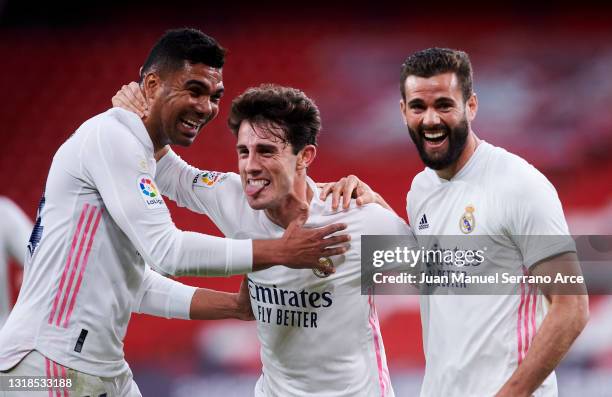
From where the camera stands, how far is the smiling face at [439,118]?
2846 mm

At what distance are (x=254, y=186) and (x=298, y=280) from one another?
40 centimetres

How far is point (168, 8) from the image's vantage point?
21.7 feet

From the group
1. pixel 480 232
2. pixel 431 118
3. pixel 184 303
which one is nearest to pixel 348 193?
pixel 431 118

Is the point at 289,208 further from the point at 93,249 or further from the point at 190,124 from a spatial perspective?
the point at 93,249

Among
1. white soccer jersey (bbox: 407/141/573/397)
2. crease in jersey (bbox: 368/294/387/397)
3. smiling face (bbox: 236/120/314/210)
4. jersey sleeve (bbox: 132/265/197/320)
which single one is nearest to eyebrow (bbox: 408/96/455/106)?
white soccer jersey (bbox: 407/141/573/397)

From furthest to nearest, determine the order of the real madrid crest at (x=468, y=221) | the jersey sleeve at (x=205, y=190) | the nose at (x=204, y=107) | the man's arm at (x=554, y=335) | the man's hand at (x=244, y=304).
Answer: the man's hand at (x=244, y=304)
the jersey sleeve at (x=205, y=190)
the nose at (x=204, y=107)
the real madrid crest at (x=468, y=221)
the man's arm at (x=554, y=335)

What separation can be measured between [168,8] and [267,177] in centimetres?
412

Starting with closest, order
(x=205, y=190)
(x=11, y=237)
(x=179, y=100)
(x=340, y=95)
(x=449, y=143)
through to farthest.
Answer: (x=449, y=143), (x=179, y=100), (x=205, y=190), (x=11, y=237), (x=340, y=95)

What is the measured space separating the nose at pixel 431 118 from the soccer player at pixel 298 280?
1.34 ft

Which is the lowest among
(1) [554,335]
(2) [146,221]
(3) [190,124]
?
(1) [554,335]

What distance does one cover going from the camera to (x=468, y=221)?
9.14 ft

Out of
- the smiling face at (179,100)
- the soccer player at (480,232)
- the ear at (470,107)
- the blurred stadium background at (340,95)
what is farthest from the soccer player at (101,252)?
the blurred stadium background at (340,95)

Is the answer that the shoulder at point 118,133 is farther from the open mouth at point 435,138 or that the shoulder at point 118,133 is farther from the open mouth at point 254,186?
the open mouth at point 435,138

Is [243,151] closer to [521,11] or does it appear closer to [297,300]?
[297,300]
